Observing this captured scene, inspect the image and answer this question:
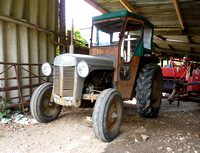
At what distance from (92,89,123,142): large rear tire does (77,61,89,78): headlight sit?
0.45 meters

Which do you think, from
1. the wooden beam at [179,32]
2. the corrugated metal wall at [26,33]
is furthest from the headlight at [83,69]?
Result: the wooden beam at [179,32]

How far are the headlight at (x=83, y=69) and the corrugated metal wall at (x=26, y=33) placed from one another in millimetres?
2142

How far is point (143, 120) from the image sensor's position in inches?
151

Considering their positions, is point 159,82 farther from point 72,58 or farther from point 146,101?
point 72,58

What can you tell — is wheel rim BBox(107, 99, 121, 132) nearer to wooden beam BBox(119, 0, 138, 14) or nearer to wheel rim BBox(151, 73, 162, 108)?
wheel rim BBox(151, 73, 162, 108)

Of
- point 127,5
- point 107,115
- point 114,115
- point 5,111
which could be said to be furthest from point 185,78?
point 5,111

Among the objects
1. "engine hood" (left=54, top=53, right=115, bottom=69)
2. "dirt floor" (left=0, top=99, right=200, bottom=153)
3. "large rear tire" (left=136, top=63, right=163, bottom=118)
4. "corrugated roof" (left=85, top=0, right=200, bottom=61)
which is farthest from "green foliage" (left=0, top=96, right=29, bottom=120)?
"corrugated roof" (left=85, top=0, right=200, bottom=61)

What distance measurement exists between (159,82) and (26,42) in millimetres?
3726

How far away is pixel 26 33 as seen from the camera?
423 cm

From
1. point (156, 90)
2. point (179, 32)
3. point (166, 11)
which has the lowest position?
point (156, 90)

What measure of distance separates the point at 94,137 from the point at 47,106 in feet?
4.33

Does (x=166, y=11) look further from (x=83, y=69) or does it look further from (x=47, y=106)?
(x=47, y=106)

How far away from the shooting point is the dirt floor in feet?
8.16

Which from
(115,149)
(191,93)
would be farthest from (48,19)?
(191,93)
